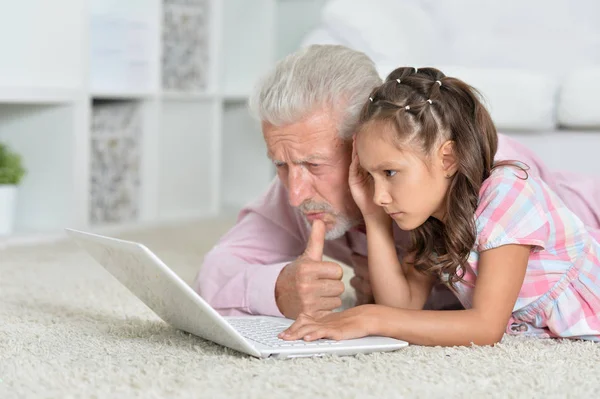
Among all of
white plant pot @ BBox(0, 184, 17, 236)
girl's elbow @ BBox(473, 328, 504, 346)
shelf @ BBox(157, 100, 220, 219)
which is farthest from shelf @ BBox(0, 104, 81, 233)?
girl's elbow @ BBox(473, 328, 504, 346)

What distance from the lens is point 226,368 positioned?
1.18 metres

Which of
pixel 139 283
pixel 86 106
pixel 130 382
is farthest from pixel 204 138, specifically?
pixel 130 382

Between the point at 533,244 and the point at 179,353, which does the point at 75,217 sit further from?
the point at 533,244

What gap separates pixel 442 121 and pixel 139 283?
0.48 m

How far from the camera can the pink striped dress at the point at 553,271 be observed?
4.42 ft

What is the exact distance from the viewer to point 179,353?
4.17 ft

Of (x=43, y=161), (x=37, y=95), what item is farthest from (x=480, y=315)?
(x=43, y=161)

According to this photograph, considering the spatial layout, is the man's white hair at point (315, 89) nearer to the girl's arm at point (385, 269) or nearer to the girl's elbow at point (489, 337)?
the girl's arm at point (385, 269)

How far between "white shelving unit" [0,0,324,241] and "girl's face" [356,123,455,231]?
4.22 ft

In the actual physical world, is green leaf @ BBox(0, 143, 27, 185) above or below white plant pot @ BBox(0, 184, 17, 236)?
above

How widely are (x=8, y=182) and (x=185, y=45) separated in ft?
2.94

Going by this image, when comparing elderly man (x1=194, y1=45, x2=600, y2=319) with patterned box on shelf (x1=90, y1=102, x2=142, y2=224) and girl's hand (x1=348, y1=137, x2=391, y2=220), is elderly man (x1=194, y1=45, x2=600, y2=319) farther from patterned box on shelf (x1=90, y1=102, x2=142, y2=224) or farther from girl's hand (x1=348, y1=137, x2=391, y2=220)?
patterned box on shelf (x1=90, y1=102, x2=142, y2=224)

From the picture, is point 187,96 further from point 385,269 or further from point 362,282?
A: point 385,269

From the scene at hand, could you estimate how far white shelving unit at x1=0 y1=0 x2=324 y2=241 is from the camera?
8.87 feet
